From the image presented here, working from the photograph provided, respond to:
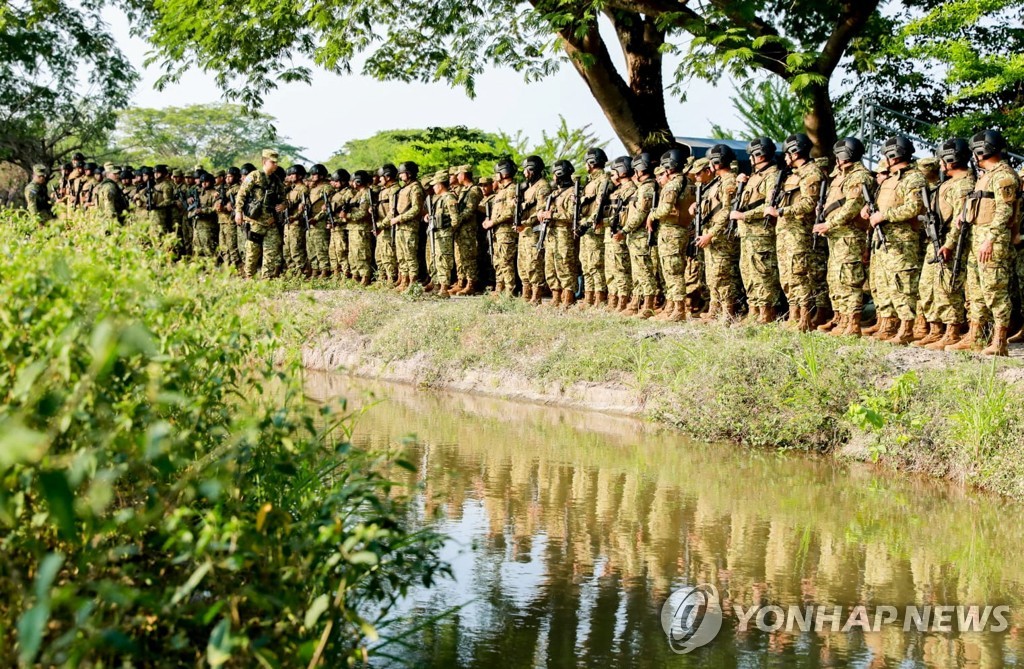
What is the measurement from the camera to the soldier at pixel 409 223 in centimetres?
1589

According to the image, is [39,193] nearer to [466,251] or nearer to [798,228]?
[466,251]

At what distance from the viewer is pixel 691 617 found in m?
5.08

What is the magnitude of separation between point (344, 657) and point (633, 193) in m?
9.38

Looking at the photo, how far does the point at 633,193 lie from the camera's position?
505 inches

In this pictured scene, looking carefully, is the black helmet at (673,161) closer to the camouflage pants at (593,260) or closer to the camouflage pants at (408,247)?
the camouflage pants at (593,260)

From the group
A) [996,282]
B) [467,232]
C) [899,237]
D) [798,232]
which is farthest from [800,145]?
[467,232]

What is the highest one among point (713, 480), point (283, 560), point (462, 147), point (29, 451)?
point (462, 147)

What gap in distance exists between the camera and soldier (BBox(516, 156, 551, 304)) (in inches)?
563

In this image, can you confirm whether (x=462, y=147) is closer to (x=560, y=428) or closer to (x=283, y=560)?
(x=560, y=428)

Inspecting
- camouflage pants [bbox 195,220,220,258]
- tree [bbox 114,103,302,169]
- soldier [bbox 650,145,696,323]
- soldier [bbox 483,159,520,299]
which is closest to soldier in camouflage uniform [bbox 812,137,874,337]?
soldier [bbox 650,145,696,323]

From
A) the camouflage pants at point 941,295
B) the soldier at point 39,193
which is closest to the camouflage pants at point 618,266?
the camouflage pants at point 941,295

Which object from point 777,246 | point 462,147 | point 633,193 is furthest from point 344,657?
point 462,147

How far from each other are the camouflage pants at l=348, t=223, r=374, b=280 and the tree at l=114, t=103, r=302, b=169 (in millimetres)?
35972

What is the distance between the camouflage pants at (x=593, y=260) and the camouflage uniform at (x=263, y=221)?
4.83 meters
